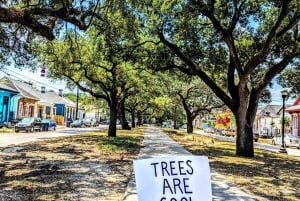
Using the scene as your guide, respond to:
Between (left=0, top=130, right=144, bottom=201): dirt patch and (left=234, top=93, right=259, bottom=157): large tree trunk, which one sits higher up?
(left=234, top=93, right=259, bottom=157): large tree trunk

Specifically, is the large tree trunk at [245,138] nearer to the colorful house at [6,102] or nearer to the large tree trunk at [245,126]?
the large tree trunk at [245,126]

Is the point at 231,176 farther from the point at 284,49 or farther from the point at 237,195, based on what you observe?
the point at 284,49

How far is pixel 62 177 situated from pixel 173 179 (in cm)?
637

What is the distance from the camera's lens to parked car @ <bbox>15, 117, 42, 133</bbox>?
1279 inches

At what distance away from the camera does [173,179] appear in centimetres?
385

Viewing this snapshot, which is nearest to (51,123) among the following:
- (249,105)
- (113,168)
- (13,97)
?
(13,97)

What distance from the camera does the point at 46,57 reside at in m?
22.9

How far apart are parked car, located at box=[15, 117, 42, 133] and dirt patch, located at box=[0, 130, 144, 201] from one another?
19.5m

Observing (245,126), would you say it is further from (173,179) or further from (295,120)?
(295,120)

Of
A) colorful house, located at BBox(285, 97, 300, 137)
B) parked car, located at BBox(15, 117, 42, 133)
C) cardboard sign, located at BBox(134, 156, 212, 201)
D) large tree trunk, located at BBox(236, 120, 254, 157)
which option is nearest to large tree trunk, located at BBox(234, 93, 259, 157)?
large tree trunk, located at BBox(236, 120, 254, 157)

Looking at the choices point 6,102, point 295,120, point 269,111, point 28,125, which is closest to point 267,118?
point 269,111

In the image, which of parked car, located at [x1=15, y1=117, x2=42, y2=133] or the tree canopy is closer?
the tree canopy

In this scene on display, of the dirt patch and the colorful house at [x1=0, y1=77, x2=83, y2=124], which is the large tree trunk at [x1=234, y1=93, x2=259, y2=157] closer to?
the dirt patch

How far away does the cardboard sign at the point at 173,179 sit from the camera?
380 cm
